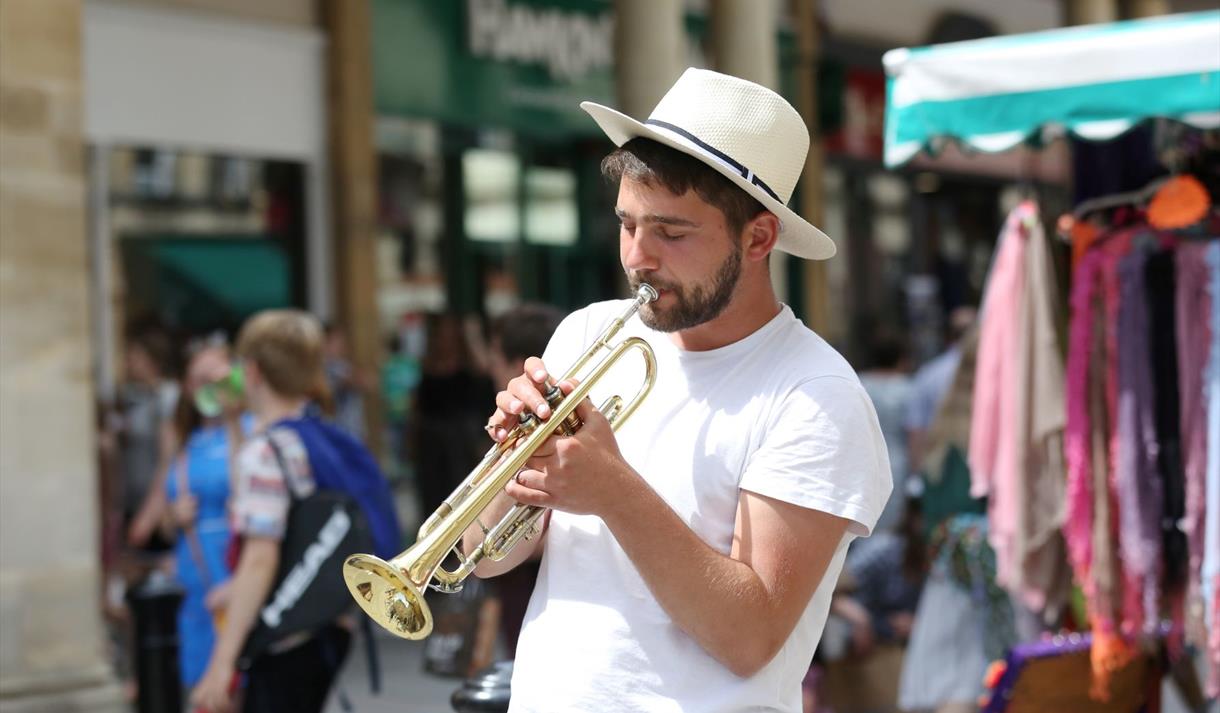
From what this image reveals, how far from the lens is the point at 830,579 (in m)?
2.65

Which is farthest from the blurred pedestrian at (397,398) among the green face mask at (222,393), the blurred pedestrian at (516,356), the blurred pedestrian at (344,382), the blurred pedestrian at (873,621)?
the blurred pedestrian at (516,356)

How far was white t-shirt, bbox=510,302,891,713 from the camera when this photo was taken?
246 centimetres

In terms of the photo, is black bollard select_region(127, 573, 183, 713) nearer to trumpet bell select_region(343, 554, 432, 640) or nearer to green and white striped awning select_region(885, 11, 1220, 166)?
green and white striped awning select_region(885, 11, 1220, 166)

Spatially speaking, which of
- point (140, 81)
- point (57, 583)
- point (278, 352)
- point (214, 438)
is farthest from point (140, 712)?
point (140, 81)

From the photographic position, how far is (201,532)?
582cm

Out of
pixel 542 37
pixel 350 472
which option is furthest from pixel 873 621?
pixel 542 37

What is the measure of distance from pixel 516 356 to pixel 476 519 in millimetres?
2565

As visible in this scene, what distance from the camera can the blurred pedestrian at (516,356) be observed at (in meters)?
5.07

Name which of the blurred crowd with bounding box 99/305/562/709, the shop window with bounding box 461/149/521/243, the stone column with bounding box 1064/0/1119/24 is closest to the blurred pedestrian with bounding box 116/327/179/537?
the blurred crowd with bounding box 99/305/562/709

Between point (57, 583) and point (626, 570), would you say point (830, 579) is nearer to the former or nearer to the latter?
point (626, 570)

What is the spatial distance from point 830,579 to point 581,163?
12298 mm

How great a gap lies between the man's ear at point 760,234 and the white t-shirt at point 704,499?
0.38 feet

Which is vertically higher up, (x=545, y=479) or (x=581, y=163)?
(x=581, y=163)

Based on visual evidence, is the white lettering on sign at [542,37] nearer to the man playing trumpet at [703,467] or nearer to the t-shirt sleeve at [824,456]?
the man playing trumpet at [703,467]
